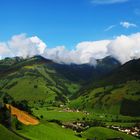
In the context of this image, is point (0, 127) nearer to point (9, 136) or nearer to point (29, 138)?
point (9, 136)

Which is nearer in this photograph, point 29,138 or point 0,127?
point 0,127

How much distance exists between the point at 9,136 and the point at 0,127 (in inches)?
386

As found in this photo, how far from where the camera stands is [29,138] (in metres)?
200

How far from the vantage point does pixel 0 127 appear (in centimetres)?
18175

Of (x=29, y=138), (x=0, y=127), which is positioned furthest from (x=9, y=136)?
(x=29, y=138)

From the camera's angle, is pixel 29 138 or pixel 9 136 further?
pixel 29 138

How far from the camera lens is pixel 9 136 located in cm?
17375

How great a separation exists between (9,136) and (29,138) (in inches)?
1067

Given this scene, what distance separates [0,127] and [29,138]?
73.3 ft
